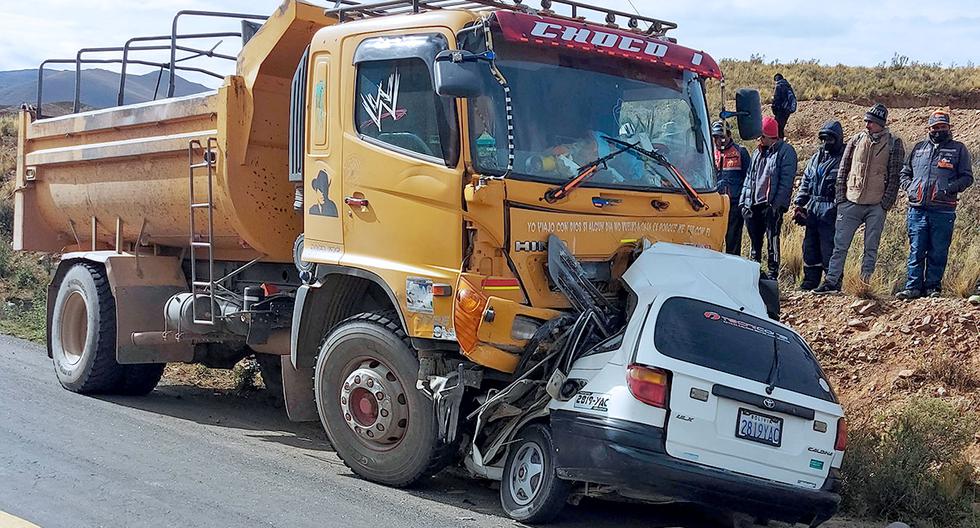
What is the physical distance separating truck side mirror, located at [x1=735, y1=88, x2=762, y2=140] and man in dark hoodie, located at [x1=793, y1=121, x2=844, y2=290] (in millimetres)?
2940

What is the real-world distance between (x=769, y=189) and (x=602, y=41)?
14.7 feet

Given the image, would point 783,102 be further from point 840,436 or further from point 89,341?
point 89,341

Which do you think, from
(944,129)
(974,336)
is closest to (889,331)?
(974,336)

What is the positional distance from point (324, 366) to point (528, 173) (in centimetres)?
201

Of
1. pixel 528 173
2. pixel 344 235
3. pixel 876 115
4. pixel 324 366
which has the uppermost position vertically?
pixel 876 115

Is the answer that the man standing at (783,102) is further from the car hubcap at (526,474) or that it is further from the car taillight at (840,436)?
the car hubcap at (526,474)

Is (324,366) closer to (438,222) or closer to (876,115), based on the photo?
(438,222)

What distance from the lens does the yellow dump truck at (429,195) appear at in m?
6.50

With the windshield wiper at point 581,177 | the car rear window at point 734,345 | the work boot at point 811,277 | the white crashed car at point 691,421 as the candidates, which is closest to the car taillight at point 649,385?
the white crashed car at point 691,421

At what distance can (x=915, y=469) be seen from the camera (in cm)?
713

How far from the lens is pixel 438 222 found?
6555mm

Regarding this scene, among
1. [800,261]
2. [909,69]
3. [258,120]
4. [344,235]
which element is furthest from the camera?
[909,69]

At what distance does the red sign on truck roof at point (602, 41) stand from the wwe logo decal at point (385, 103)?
904 mm

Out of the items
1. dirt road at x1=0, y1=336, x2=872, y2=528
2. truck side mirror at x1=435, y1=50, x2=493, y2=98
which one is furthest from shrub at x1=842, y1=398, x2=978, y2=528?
truck side mirror at x1=435, y1=50, x2=493, y2=98
